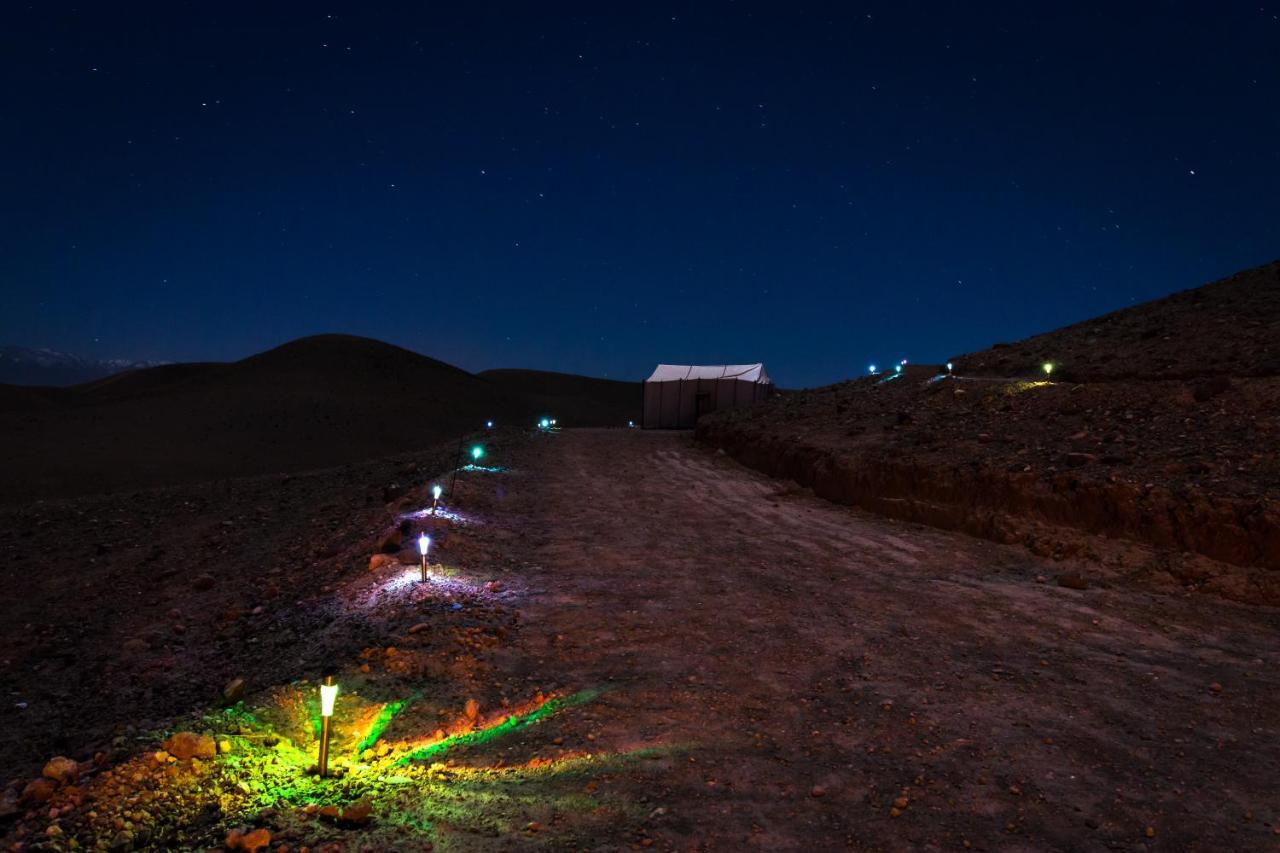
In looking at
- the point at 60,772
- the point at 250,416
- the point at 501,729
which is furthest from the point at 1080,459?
the point at 250,416

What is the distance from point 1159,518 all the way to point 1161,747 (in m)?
5.52

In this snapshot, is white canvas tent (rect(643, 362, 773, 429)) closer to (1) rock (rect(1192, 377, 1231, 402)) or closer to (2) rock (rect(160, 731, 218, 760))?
(1) rock (rect(1192, 377, 1231, 402))

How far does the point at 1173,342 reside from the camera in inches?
593

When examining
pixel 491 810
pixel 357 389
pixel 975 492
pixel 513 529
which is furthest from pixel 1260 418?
pixel 357 389

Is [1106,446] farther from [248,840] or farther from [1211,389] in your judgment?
[248,840]

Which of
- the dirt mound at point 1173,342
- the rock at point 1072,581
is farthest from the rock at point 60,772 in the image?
the dirt mound at point 1173,342

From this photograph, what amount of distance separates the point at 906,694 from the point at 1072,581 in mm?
4283

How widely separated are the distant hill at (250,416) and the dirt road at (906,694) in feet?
68.9

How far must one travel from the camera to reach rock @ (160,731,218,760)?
13.3ft

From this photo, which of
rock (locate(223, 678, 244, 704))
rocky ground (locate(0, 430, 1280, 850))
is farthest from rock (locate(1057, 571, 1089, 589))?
rock (locate(223, 678, 244, 704))

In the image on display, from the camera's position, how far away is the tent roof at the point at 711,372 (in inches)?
1388

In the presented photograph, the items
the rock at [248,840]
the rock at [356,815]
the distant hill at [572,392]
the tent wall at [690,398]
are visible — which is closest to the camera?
the rock at [248,840]

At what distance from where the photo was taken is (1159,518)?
8.96 m

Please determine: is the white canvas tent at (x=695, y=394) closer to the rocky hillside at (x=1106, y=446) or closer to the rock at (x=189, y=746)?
the rocky hillside at (x=1106, y=446)
